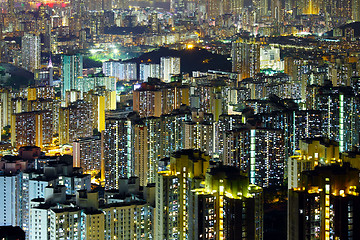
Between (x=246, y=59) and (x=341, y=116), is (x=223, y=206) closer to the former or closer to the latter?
(x=341, y=116)

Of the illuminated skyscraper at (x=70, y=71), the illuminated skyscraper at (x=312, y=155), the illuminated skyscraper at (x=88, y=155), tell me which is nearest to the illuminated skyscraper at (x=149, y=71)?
the illuminated skyscraper at (x=70, y=71)

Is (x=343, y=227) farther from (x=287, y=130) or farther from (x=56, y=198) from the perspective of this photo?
(x=287, y=130)

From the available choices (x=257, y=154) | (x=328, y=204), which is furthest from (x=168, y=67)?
(x=328, y=204)

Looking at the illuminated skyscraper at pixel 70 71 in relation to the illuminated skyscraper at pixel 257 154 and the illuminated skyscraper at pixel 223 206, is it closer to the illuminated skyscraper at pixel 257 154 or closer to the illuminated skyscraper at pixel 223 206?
the illuminated skyscraper at pixel 257 154

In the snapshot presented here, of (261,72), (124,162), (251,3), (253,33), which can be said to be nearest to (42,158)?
(124,162)

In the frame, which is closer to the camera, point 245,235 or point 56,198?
point 245,235
